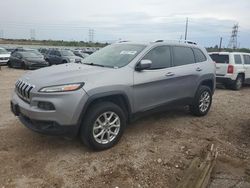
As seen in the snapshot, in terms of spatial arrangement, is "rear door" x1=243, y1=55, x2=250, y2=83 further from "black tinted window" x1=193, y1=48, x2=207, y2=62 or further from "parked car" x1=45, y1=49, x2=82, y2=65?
"parked car" x1=45, y1=49, x2=82, y2=65

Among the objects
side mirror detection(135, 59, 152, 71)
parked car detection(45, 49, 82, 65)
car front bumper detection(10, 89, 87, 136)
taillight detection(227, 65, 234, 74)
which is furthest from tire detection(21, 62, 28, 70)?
car front bumper detection(10, 89, 87, 136)

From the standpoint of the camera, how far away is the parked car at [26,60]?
64.7 feet

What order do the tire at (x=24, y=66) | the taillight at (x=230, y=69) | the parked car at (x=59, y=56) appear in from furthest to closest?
1. the parked car at (x=59, y=56)
2. the tire at (x=24, y=66)
3. the taillight at (x=230, y=69)

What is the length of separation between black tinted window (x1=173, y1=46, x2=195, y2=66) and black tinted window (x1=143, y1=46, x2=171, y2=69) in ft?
0.84

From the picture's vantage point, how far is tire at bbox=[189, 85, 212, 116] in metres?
6.52

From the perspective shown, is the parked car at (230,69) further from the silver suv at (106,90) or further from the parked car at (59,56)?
the parked car at (59,56)

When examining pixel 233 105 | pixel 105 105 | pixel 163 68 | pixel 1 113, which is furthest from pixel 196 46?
pixel 1 113

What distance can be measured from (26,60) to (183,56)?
52.1ft

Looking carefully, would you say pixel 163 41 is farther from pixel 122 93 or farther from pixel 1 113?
pixel 1 113

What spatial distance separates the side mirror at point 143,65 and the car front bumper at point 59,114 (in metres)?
1.20

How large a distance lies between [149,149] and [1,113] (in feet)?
12.1

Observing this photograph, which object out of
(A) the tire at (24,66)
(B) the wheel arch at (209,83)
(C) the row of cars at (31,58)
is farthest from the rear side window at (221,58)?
(A) the tire at (24,66)

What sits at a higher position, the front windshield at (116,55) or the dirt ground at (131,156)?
the front windshield at (116,55)

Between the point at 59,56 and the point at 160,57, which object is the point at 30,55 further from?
the point at 160,57
